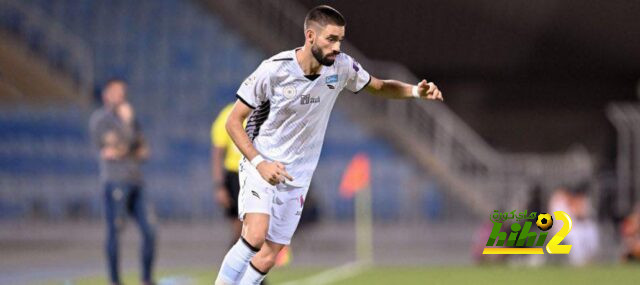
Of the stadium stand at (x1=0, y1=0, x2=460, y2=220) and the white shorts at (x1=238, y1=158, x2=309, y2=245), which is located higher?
the stadium stand at (x1=0, y1=0, x2=460, y2=220)

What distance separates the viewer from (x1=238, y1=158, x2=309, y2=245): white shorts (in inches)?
316

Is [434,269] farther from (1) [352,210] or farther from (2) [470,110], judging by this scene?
(2) [470,110]

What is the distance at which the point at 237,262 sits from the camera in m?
7.99

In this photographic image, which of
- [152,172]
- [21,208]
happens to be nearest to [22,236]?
[21,208]

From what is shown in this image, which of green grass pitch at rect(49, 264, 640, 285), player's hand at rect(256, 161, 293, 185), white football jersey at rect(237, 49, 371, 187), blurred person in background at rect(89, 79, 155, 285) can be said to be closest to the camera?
player's hand at rect(256, 161, 293, 185)

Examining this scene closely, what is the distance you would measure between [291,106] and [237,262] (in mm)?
1106

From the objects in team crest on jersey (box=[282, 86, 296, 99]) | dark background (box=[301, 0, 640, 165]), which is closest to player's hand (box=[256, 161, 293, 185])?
team crest on jersey (box=[282, 86, 296, 99])

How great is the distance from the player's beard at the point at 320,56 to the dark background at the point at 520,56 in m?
21.5

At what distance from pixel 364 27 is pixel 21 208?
10656 mm

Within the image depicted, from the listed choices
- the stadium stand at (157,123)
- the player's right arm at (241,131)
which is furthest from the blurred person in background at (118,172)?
the stadium stand at (157,123)

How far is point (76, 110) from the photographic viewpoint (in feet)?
81.1

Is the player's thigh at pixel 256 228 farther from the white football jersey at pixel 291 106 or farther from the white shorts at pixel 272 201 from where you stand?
the white football jersey at pixel 291 106

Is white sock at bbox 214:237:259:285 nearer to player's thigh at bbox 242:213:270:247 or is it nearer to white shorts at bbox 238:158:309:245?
player's thigh at bbox 242:213:270:247

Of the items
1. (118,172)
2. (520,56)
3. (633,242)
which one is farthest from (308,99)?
(520,56)
